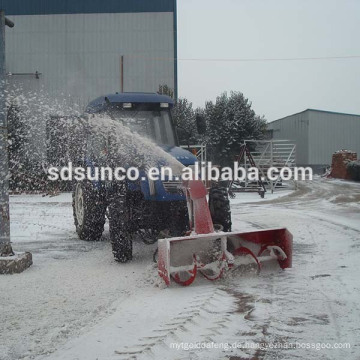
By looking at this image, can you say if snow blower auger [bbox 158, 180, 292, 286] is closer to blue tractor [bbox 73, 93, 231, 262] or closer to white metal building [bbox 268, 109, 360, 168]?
blue tractor [bbox 73, 93, 231, 262]

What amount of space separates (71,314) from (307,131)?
3501cm

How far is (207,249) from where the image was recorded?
4.84 metres

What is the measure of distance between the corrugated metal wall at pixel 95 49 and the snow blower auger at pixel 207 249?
23536mm

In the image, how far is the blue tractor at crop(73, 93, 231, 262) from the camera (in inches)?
222

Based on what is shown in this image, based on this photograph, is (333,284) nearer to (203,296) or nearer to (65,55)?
(203,296)

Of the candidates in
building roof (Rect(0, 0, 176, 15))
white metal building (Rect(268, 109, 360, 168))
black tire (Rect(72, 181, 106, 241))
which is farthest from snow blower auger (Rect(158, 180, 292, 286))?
white metal building (Rect(268, 109, 360, 168))

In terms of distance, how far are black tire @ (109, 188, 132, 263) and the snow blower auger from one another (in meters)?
0.87

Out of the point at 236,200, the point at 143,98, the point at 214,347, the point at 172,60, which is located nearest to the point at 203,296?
the point at 214,347

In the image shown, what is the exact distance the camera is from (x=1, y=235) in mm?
5590

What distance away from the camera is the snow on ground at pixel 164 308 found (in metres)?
3.22

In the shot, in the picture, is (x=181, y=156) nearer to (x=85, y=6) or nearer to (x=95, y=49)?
(x=95, y=49)

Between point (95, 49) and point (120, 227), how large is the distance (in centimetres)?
2479

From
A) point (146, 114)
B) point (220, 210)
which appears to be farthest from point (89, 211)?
point (220, 210)

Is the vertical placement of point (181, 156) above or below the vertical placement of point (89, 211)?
above
